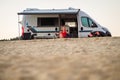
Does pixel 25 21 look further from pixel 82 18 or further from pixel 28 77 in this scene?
pixel 28 77

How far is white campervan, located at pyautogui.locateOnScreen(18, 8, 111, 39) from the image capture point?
70.6ft

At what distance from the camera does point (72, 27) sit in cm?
2247

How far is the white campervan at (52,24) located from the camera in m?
21.5

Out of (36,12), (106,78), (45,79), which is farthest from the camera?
(36,12)

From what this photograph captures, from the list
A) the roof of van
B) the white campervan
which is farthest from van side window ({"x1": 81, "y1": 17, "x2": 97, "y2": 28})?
the roof of van

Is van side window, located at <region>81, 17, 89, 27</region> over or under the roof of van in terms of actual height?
under

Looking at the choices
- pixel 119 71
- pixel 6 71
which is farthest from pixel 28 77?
pixel 119 71

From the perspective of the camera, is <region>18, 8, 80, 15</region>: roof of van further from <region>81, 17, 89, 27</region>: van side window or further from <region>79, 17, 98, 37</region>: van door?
<region>79, 17, 98, 37</region>: van door

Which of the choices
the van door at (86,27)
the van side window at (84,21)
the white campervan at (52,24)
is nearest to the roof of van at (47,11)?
the white campervan at (52,24)

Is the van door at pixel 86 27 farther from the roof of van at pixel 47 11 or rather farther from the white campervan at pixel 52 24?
the roof of van at pixel 47 11

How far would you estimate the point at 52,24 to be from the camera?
21.8 metres

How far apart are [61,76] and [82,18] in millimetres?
19142

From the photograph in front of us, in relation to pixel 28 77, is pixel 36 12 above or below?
above

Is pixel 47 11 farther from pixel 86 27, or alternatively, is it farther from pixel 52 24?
pixel 86 27
